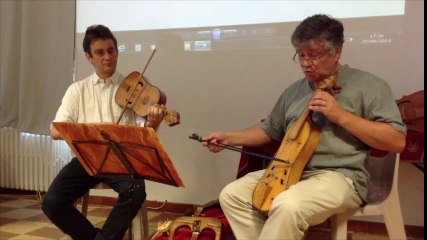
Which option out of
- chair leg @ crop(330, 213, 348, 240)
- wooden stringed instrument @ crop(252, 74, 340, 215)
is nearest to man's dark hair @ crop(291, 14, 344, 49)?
wooden stringed instrument @ crop(252, 74, 340, 215)

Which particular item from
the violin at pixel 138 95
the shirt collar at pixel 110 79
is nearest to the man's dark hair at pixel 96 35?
the shirt collar at pixel 110 79

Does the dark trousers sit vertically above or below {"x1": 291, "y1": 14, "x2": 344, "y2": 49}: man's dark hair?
below

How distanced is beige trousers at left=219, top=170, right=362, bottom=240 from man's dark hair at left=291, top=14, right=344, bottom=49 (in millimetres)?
458

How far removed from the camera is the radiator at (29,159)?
3.03 metres

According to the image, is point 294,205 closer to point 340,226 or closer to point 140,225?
point 340,226

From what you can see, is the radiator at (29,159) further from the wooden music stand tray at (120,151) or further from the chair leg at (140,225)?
the wooden music stand tray at (120,151)

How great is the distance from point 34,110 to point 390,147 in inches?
93.6

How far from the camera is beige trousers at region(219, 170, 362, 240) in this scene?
132 centimetres

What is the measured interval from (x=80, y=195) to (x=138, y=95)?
55 centimetres

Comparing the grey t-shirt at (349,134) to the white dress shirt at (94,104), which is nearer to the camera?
the grey t-shirt at (349,134)

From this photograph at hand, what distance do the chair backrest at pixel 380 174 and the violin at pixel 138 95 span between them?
35.2 inches

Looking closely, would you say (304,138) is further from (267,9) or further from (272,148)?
(267,9)

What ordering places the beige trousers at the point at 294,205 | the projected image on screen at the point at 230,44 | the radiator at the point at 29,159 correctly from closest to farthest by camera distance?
the beige trousers at the point at 294,205, the projected image on screen at the point at 230,44, the radiator at the point at 29,159

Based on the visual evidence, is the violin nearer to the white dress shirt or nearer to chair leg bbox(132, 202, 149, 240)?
the white dress shirt
